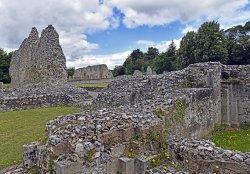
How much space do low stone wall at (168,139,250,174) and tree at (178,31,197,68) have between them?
3906 cm

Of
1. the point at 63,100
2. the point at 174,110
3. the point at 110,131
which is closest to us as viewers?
the point at 110,131

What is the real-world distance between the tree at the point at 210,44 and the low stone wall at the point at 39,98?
24694mm

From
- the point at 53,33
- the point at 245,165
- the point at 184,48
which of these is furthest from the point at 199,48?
the point at 245,165

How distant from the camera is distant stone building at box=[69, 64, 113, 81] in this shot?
46122 mm

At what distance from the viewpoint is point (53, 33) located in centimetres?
2409

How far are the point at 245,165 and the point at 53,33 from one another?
2187 cm

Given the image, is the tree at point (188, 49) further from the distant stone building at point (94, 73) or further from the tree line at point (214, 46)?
the distant stone building at point (94, 73)

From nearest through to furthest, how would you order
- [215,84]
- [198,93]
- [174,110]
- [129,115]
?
1. [129,115]
2. [174,110]
3. [198,93]
4. [215,84]

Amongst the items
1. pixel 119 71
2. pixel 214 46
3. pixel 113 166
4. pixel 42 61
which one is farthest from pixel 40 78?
pixel 119 71

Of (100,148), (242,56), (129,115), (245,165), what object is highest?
(242,56)

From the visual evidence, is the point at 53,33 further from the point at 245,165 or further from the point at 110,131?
the point at 245,165

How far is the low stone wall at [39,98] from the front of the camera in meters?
18.4

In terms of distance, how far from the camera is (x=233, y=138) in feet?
34.1

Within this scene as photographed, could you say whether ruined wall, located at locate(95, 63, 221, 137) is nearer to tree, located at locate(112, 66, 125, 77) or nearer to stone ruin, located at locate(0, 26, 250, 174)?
stone ruin, located at locate(0, 26, 250, 174)
